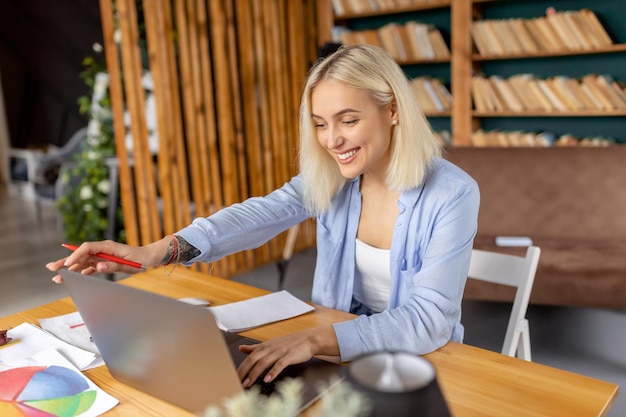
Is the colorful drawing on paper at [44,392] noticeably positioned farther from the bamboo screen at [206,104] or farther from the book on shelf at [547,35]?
the book on shelf at [547,35]

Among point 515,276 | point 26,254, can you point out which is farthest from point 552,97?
point 26,254

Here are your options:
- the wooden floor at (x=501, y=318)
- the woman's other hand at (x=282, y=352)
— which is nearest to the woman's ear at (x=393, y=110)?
the woman's other hand at (x=282, y=352)

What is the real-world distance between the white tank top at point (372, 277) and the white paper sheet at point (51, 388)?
758 mm

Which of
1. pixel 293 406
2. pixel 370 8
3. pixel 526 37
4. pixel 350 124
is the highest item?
pixel 370 8

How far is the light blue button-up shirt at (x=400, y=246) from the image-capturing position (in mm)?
1165

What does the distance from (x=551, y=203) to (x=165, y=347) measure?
9.67 feet

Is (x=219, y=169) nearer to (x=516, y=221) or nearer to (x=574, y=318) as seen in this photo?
(x=516, y=221)

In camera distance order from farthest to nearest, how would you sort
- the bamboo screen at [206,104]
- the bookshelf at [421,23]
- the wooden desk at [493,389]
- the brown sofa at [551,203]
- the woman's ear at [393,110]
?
1. the bookshelf at [421,23]
2. the bamboo screen at [206,104]
3. the brown sofa at [551,203]
4. the woman's ear at [393,110]
5. the wooden desk at [493,389]

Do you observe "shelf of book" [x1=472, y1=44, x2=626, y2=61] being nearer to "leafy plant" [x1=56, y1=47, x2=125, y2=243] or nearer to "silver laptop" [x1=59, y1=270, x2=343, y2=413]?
"leafy plant" [x1=56, y1=47, x2=125, y2=243]

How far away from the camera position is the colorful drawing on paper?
0.99 m

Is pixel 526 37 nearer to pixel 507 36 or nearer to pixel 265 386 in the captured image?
pixel 507 36

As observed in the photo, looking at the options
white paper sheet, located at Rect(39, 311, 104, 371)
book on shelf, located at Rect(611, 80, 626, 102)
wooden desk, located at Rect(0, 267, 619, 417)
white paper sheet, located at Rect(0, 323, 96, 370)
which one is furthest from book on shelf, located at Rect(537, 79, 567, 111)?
white paper sheet, located at Rect(0, 323, 96, 370)

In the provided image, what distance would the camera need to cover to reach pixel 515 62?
4.34 meters

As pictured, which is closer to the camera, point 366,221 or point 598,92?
point 366,221
